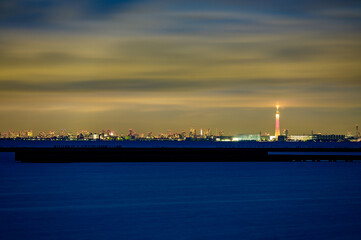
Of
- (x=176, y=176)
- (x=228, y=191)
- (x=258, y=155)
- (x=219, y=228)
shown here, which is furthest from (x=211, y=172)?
(x=219, y=228)

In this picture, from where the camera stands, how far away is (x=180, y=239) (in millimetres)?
28016

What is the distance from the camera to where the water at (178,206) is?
97.4ft

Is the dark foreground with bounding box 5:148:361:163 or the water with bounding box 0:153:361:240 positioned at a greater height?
the dark foreground with bounding box 5:148:361:163

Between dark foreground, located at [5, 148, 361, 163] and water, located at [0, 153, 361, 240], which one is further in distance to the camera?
dark foreground, located at [5, 148, 361, 163]

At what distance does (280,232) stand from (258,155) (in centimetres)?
6680

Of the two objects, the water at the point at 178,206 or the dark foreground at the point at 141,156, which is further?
the dark foreground at the point at 141,156

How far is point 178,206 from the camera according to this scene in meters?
39.3

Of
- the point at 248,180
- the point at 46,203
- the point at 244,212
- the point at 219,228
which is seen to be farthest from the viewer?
the point at 248,180

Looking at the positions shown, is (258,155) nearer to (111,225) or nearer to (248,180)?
(248,180)

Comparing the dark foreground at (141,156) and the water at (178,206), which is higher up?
the dark foreground at (141,156)

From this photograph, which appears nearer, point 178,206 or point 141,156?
point 178,206

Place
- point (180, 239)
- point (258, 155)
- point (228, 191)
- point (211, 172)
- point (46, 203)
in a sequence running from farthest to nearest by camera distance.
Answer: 1. point (258, 155)
2. point (211, 172)
3. point (228, 191)
4. point (46, 203)
5. point (180, 239)

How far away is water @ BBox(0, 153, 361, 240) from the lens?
29.7 m

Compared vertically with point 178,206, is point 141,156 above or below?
above
